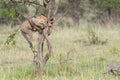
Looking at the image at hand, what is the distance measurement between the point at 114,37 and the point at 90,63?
5.91m

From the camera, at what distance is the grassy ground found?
7156 millimetres

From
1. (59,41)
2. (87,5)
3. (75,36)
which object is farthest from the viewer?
(87,5)

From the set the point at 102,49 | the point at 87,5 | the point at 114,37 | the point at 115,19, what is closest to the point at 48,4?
the point at 102,49

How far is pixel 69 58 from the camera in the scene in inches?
378

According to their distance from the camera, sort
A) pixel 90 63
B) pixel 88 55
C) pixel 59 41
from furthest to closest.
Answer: pixel 59 41
pixel 88 55
pixel 90 63

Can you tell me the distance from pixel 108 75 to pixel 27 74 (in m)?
1.31

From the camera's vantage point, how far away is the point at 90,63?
898 cm

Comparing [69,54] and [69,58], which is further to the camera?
[69,54]

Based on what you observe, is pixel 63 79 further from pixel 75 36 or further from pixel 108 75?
pixel 75 36

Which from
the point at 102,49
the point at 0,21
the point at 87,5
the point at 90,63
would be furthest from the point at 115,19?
the point at 90,63

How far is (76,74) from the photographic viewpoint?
7.32 m

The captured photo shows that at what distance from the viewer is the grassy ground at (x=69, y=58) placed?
716 cm

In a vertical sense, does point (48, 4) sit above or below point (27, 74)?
above

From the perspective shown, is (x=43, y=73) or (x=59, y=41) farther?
(x=59, y=41)
